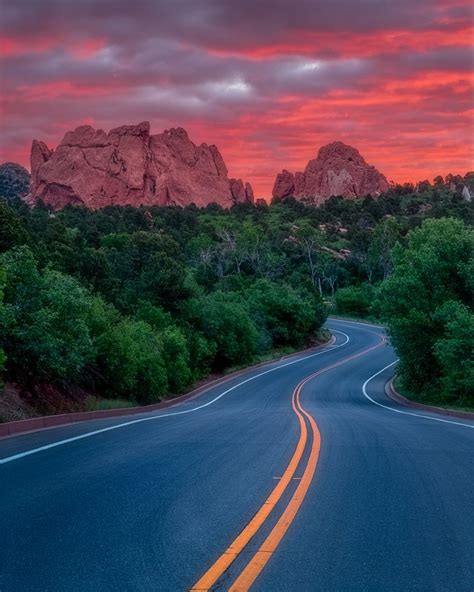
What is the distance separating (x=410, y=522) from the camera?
7.46m

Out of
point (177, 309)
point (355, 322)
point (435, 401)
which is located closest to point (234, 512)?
point (435, 401)

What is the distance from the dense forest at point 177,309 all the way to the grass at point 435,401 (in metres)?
0.23

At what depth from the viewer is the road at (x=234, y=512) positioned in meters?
5.71

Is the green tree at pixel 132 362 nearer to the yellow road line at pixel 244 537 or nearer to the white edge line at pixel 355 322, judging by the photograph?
the yellow road line at pixel 244 537

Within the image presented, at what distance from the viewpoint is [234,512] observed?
7750 mm

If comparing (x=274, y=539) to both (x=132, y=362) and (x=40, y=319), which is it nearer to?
(x=40, y=319)

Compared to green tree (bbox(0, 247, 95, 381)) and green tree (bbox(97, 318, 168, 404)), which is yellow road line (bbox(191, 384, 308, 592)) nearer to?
green tree (bbox(0, 247, 95, 381))

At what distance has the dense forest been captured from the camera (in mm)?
20766

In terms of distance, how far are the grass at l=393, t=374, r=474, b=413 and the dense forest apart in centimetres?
23

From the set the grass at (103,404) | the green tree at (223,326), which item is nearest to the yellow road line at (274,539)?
the grass at (103,404)

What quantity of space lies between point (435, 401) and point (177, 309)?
2059cm

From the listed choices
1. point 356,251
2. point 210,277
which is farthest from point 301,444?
point 356,251

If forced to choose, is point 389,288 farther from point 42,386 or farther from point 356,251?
point 356,251

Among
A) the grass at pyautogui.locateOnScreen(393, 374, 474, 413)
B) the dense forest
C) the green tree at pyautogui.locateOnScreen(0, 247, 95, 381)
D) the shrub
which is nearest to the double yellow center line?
the dense forest
